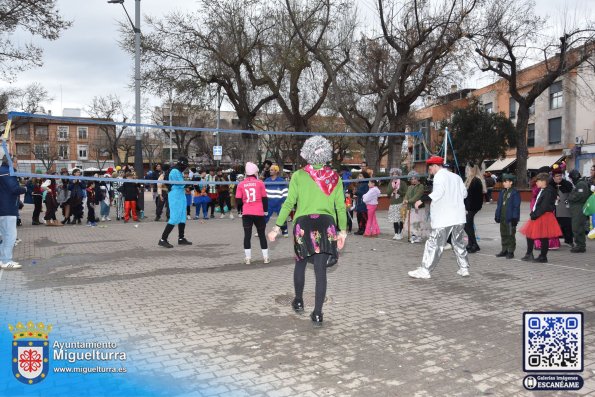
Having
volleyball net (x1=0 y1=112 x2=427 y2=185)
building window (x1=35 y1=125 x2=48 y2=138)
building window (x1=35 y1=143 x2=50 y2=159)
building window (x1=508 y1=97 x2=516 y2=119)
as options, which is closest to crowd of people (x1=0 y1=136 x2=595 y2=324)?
volleyball net (x1=0 y1=112 x2=427 y2=185)

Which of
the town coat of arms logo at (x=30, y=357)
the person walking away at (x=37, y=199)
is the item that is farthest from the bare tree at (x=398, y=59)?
the town coat of arms logo at (x=30, y=357)

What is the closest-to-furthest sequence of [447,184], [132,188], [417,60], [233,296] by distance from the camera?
[233,296] → [447,184] → [132,188] → [417,60]

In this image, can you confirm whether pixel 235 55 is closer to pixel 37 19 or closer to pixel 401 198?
pixel 37 19

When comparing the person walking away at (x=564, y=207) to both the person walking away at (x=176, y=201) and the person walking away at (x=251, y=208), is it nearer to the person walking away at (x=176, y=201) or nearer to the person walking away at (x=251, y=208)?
the person walking away at (x=251, y=208)

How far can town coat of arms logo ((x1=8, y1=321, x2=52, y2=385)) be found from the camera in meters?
3.70

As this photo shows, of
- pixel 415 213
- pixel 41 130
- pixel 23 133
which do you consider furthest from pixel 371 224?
pixel 23 133

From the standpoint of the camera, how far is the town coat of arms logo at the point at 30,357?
146 inches

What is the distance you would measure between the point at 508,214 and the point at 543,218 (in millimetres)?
578

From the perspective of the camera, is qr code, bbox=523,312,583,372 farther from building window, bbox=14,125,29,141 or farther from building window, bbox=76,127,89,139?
building window, bbox=76,127,89,139

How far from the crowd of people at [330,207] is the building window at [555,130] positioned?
83.9 feet

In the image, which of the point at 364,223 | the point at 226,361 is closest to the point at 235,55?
the point at 364,223

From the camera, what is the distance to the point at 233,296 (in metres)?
6.23

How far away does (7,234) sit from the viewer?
7840 millimetres

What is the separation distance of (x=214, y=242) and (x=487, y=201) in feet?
64.0
